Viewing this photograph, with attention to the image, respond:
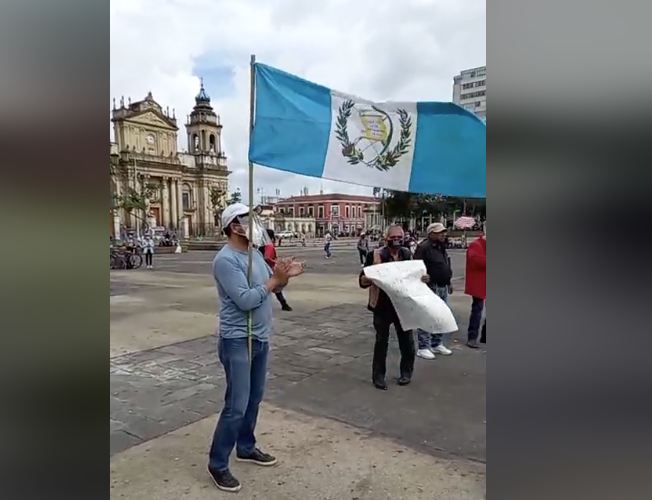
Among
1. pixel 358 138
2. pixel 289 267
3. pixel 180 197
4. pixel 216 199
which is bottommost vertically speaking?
pixel 289 267

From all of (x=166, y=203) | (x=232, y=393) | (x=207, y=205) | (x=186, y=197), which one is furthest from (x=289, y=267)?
(x=186, y=197)

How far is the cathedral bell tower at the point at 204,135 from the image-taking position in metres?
71.4

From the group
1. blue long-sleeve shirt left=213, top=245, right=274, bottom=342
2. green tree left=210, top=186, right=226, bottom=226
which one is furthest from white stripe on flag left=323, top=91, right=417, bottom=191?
green tree left=210, top=186, right=226, bottom=226

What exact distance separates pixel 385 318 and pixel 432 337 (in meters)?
1.55

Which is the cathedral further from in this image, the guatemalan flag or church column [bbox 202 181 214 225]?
the guatemalan flag

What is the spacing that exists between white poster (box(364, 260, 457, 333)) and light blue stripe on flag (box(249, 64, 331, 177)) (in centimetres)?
170

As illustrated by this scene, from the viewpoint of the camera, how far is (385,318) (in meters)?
4.41

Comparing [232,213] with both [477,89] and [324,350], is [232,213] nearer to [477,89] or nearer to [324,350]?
[477,89]

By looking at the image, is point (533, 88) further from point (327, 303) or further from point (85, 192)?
point (327, 303)

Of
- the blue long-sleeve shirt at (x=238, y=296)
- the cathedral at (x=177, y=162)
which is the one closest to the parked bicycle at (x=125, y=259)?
the blue long-sleeve shirt at (x=238, y=296)

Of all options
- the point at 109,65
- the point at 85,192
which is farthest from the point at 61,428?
the point at 109,65

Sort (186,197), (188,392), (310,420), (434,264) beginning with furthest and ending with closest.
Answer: (186,197) < (434,264) < (188,392) < (310,420)

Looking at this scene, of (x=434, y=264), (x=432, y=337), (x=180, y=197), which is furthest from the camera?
(x=180, y=197)

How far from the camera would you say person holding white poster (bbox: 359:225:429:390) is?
4406mm
